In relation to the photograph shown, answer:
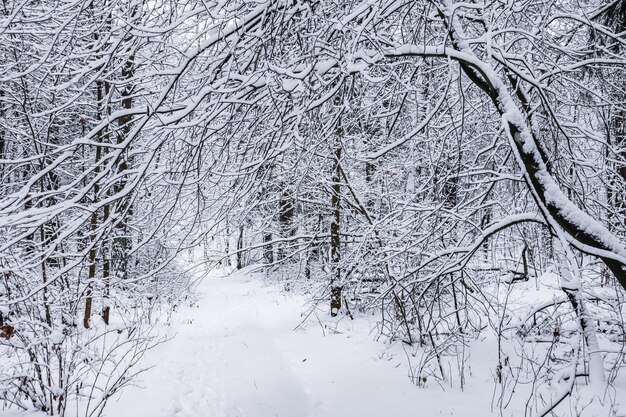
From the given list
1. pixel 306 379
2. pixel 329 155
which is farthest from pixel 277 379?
pixel 329 155

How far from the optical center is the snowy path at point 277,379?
482cm

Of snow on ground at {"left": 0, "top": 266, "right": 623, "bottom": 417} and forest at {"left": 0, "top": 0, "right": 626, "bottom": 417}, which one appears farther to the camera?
snow on ground at {"left": 0, "top": 266, "right": 623, "bottom": 417}

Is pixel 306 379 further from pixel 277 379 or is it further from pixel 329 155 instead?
pixel 329 155

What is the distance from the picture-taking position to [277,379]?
6.09 m

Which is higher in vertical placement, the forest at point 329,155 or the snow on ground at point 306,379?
the forest at point 329,155

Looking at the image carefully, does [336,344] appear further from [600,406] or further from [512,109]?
[512,109]

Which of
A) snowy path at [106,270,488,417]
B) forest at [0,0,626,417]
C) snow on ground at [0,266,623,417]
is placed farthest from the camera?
snowy path at [106,270,488,417]

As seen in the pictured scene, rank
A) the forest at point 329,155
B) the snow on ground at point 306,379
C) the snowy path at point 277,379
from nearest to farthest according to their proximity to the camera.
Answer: the forest at point 329,155, the snow on ground at point 306,379, the snowy path at point 277,379

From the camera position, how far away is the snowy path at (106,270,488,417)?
4.82m

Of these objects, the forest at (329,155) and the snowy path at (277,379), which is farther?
the snowy path at (277,379)

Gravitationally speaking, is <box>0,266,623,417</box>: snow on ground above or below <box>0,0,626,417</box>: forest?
below

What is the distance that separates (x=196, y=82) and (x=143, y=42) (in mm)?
457

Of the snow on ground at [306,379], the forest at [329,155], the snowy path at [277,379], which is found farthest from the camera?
the snowy path at [277,379]

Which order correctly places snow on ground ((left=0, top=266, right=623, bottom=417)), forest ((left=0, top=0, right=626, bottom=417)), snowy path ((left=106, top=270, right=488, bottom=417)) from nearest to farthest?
forest ((left=0, top=0, right=626, bottom=417)) < snow on ground ((left=0, top=266, right=623, bottom=417)) < snowy path ((left=106, top=270, right=488, bottom=417))
